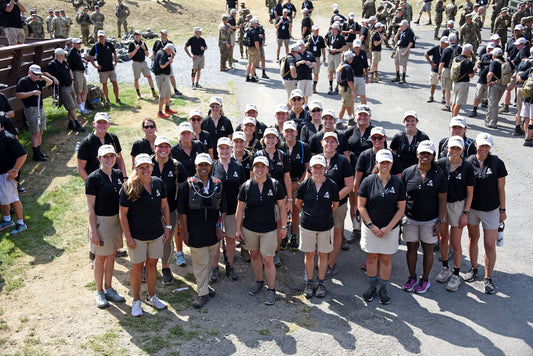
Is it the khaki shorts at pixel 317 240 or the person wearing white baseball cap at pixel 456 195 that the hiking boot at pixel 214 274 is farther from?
the person wearing white baseball cap at pixel 456 195

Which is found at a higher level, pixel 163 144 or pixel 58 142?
pixel 163 144

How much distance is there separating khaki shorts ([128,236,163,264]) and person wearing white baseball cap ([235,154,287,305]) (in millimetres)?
1080

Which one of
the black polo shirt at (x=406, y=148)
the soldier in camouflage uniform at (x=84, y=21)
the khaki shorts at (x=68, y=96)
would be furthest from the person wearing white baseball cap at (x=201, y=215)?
the soldier in camouflage uniform at (x=84, y=21)

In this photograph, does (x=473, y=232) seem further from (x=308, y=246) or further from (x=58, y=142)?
(x=58, y=142)

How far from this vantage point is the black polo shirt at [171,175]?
24.2 ft

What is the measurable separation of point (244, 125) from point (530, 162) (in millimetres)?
7401

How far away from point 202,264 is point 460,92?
9873 mm

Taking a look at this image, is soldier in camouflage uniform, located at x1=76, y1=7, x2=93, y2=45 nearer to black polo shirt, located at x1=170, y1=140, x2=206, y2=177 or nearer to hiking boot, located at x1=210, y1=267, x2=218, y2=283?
black polo shirt, located at x1=170, y1=140, x2=206, y2=177

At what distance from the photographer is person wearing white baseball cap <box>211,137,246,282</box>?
736 cm

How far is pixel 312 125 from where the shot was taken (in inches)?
358

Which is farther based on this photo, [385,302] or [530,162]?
[530,162]

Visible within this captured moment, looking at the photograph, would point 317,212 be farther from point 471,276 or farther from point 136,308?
point 136,308

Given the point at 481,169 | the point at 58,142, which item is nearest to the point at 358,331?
the point at 481,169

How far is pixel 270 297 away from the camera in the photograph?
7.04 meters
